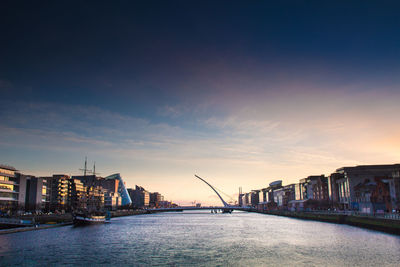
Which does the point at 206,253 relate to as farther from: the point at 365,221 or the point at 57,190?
the point at 57,190

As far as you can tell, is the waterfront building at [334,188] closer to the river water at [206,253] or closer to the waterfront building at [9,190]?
the river water at [206,253]

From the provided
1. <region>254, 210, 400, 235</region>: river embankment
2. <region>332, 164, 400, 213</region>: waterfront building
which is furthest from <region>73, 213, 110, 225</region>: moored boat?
<region>332, 164, 400, 213</region>: waterfront building

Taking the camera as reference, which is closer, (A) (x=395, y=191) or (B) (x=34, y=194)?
(A) (x=395, y=191)

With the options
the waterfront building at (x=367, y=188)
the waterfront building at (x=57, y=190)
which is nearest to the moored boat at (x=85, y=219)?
the waterfront building at (x=57, y=190)

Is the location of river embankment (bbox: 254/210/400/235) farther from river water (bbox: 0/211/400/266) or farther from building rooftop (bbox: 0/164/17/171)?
building rooftop (bbox: 0/164/17/171)

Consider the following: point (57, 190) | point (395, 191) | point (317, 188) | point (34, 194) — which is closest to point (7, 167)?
point (34, 194)

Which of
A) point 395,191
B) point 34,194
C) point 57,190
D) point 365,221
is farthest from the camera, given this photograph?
point 57,190

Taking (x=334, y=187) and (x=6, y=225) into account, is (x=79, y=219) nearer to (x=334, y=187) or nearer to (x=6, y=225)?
(x=6, y=225)

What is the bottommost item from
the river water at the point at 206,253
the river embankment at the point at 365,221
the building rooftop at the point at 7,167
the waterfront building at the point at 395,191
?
the river water at the point at 206,253

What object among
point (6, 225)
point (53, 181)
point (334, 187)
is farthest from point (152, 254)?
point (53, 181)

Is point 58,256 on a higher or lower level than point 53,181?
lower

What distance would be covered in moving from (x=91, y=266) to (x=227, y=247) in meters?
22.1

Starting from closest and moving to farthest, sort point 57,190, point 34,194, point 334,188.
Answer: point 34,194
point 334,188
point 57,190

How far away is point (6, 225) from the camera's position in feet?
238
